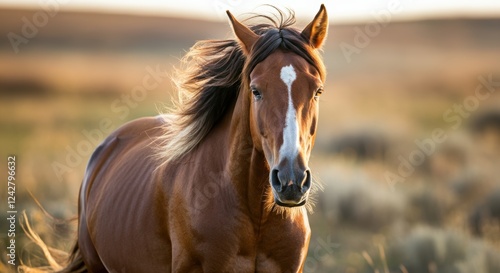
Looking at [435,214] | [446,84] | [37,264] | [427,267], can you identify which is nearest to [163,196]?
[37,264]

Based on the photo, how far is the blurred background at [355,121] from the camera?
9125 millimetres

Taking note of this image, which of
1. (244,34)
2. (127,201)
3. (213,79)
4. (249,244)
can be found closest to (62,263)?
(127,201)

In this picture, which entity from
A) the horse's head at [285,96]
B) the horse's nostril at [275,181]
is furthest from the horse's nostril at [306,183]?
the horse's nostril at [275,181]

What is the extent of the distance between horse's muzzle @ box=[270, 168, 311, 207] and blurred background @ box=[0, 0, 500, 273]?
5.19ft

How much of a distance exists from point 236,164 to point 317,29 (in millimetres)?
847

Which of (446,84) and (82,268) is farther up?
(446,84)

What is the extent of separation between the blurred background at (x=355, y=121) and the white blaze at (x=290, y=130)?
1.15m

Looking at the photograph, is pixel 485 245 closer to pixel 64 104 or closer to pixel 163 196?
pixel 163 196

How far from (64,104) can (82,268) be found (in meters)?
21.8

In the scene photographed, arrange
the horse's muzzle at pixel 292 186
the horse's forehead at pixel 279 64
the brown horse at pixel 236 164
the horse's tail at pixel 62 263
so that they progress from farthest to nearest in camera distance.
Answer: the horse's tail at pixel 62 263, the horse's forehead at pixel 279 64, the brown horse at pixel 236 164, the horse's muzzle at pixel 292 186

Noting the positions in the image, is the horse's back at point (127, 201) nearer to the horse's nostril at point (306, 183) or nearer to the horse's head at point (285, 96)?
the horse's head at point (285, 96)

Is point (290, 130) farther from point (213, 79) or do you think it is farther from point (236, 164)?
point (213, 79)

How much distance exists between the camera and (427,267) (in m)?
8.52

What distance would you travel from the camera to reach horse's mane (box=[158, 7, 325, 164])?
4.32 metres
